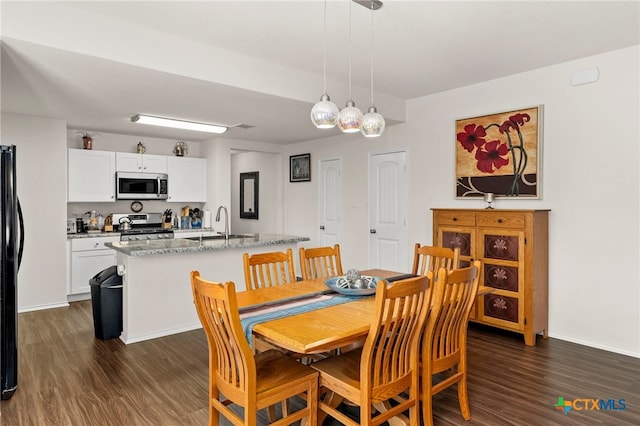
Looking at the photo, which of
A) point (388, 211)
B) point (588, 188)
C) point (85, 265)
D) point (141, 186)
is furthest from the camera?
point (141, 186)

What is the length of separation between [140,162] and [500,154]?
4.86 meters

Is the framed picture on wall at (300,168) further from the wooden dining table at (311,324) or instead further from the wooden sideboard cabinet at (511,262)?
the wooden dining table at (311,324)

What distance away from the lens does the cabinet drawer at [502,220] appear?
3674mm

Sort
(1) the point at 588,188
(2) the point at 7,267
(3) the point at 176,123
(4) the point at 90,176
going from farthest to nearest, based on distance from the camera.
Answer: (4) the point at 90,176
(3) the point at 176,123
(1) the point at 588,188
(2) the point at 7,267

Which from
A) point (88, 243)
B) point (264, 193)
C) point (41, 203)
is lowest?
point (88, 243)

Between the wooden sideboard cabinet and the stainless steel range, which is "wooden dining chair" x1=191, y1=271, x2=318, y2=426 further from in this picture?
the stainless steel range

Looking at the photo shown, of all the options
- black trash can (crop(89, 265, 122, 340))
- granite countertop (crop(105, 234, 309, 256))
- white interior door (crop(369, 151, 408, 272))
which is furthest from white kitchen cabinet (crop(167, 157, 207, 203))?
white interior door (crop(369, 151, 408, 272))

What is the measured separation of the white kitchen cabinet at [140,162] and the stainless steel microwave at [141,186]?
0.07m

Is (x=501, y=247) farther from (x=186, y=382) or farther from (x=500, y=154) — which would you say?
(x=186, y=382)

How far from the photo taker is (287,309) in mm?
2277

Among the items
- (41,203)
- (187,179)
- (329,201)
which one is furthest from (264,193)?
(41,203)

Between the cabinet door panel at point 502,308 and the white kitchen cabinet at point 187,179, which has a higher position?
the white kitchen cabinet at point 187,179

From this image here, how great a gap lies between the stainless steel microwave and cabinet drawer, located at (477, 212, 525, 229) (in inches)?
180

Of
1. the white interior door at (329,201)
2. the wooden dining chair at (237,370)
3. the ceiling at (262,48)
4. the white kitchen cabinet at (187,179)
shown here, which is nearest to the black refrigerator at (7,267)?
the ceiling at (262,48)
